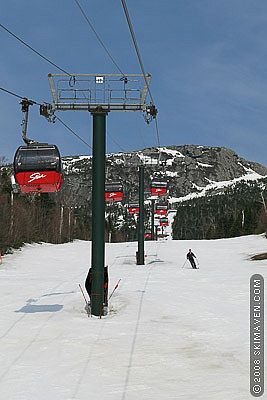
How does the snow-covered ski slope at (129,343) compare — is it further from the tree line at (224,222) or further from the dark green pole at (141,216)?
the tree line at (224,222)

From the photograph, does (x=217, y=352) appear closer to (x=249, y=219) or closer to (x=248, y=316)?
(x=248, y=316)

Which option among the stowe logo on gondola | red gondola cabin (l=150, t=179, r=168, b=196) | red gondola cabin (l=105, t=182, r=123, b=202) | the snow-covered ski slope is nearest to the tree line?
red gondola cabin (l=150, t=179, r=168, b=196)

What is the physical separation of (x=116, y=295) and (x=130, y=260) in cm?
1579

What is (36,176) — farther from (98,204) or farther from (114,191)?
(114,191)

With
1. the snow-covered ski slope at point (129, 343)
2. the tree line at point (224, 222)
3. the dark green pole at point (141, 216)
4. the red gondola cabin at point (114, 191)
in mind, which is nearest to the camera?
the snow-covered ski slope at point (129, 343)

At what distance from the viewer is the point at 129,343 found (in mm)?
9914

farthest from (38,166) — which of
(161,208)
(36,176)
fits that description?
(161,208)

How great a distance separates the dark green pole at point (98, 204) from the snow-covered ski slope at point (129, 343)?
2.99 feet

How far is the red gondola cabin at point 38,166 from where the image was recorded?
11570 millimetres

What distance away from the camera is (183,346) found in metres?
9.74

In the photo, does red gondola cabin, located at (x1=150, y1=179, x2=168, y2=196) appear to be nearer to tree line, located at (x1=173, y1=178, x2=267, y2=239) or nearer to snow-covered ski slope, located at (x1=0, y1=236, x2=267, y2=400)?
snow-covered ski slope, located at (x1=0, y1=236, x2=267, y2=400)

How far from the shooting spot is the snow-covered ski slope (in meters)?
7.40

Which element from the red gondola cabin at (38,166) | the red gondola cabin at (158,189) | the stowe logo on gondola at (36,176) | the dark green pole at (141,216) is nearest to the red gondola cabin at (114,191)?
the dark green pole at (141,216)

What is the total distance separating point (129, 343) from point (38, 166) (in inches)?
173
